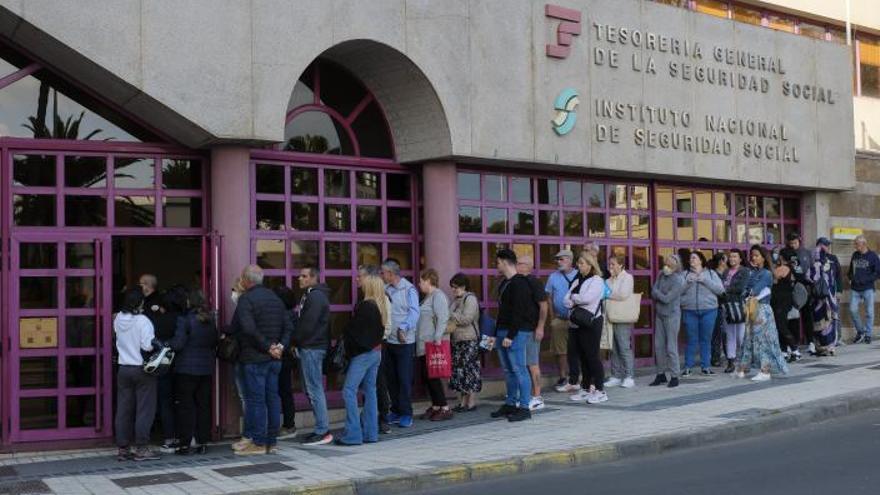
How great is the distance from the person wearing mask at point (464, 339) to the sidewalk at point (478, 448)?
1.36 ft

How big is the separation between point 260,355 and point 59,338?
7.63 feet

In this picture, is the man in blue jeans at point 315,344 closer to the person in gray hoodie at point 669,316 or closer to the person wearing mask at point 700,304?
the person in gray hoodie at point 669,316

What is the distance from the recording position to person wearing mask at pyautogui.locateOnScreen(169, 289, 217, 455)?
10383 mm

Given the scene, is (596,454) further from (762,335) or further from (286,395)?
(762,335)

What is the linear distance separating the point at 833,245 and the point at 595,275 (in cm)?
815

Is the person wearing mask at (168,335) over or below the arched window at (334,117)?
below

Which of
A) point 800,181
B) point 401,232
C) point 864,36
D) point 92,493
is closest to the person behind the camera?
point 92,493

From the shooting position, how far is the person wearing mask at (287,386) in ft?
36.7

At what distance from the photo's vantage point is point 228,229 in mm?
11336

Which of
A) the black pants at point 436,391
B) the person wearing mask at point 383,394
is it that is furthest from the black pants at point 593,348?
the person wearing mask at point 383,394

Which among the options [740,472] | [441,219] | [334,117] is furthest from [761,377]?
[334,117]

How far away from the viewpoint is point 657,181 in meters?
16.3

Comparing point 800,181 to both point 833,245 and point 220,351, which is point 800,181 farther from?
point 220,351

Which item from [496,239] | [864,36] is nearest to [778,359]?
[496,239]
